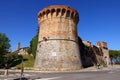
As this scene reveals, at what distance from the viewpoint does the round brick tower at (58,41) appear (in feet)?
100

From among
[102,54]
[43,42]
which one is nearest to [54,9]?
[43,42]

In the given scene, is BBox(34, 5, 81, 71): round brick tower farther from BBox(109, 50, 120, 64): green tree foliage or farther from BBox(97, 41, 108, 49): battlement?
BBox(109, 50, 120, 64): green tree foliage

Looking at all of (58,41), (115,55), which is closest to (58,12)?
(58,41)

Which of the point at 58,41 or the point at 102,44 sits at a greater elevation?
the point at 102,44

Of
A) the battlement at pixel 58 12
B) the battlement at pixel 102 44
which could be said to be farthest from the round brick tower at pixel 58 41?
the battlement at pixel 102 44

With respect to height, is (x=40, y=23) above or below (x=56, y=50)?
above

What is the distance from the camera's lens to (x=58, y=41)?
103 feet

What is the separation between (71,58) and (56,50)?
3156 millimetres

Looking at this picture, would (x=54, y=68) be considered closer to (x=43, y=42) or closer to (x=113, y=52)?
(x=43, y=42)

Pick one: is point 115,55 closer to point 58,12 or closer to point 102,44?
point 102,44

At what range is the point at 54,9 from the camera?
1265 inches

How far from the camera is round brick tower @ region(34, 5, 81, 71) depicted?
30594 millimetres

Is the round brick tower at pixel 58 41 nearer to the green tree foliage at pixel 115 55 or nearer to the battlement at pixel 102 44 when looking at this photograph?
the battlement at pixel 102 44

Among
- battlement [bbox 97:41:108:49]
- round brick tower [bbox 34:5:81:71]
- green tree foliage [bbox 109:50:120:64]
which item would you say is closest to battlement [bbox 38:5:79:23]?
round brick tower [bbox 34:5:81:71]
